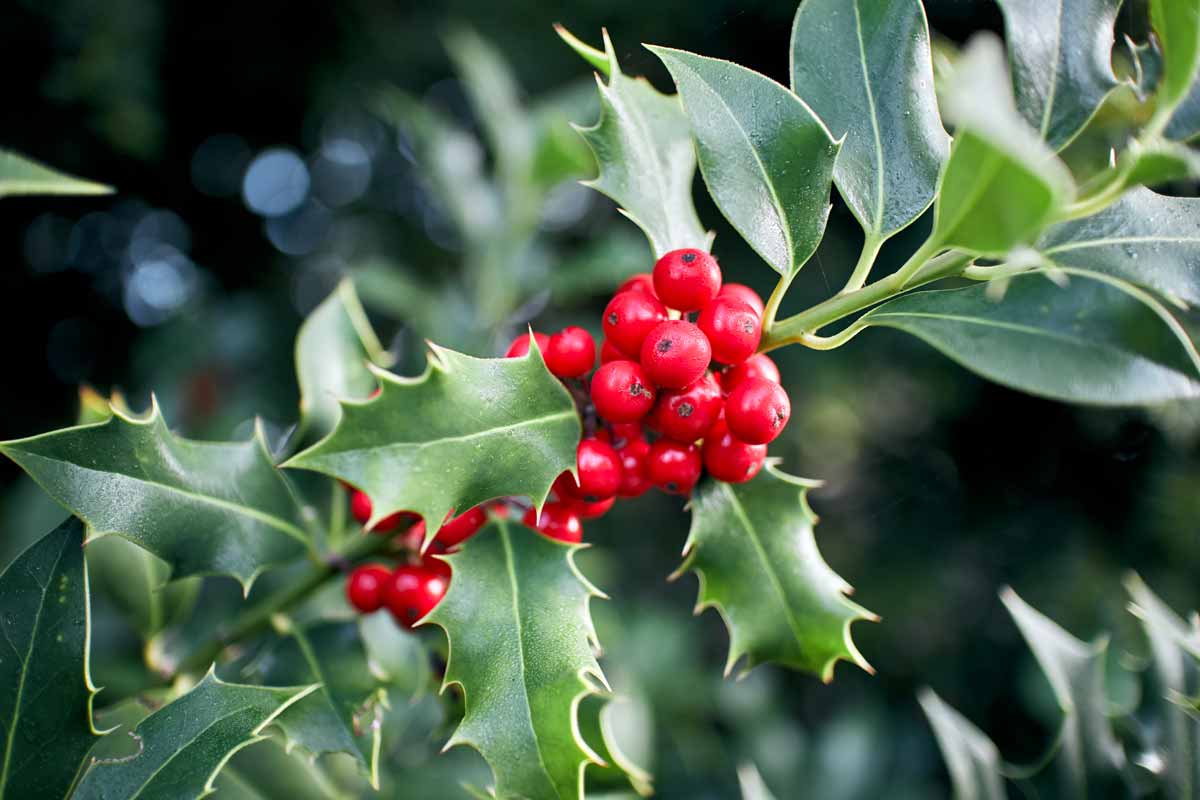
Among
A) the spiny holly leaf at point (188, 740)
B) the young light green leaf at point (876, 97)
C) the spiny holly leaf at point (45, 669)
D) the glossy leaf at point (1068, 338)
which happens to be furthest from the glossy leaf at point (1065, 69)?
the spiny holly leaf at point (45, 669)

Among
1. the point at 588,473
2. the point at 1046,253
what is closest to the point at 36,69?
the point at 588,473

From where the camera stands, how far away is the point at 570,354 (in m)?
0.97

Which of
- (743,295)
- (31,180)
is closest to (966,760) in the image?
(743,295)

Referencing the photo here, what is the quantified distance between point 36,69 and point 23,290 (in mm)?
824

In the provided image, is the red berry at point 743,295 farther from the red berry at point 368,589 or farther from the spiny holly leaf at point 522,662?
the red berry at point 368,589

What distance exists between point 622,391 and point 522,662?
0.32m

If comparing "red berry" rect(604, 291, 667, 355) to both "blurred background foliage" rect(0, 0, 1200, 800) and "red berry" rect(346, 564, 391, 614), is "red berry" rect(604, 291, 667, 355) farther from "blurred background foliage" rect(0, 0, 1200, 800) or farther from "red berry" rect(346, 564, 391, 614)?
"blurred background foliage" rect(0, 0, 1200, 800)

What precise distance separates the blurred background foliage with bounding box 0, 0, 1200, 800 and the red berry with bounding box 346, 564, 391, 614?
0.53 m

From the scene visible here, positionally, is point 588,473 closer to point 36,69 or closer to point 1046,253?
point 1046,253

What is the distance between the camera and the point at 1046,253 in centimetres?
87

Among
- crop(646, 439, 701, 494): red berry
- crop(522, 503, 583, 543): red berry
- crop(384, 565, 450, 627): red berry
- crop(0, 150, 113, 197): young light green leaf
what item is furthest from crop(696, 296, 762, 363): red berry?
crop(0, 150, 113, 197): young light green leaf

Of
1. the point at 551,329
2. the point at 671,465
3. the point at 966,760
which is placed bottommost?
the point at 551,329

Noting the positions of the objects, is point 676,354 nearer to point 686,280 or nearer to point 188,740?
point 686,280

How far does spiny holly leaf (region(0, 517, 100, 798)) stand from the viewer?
87 centimetres
